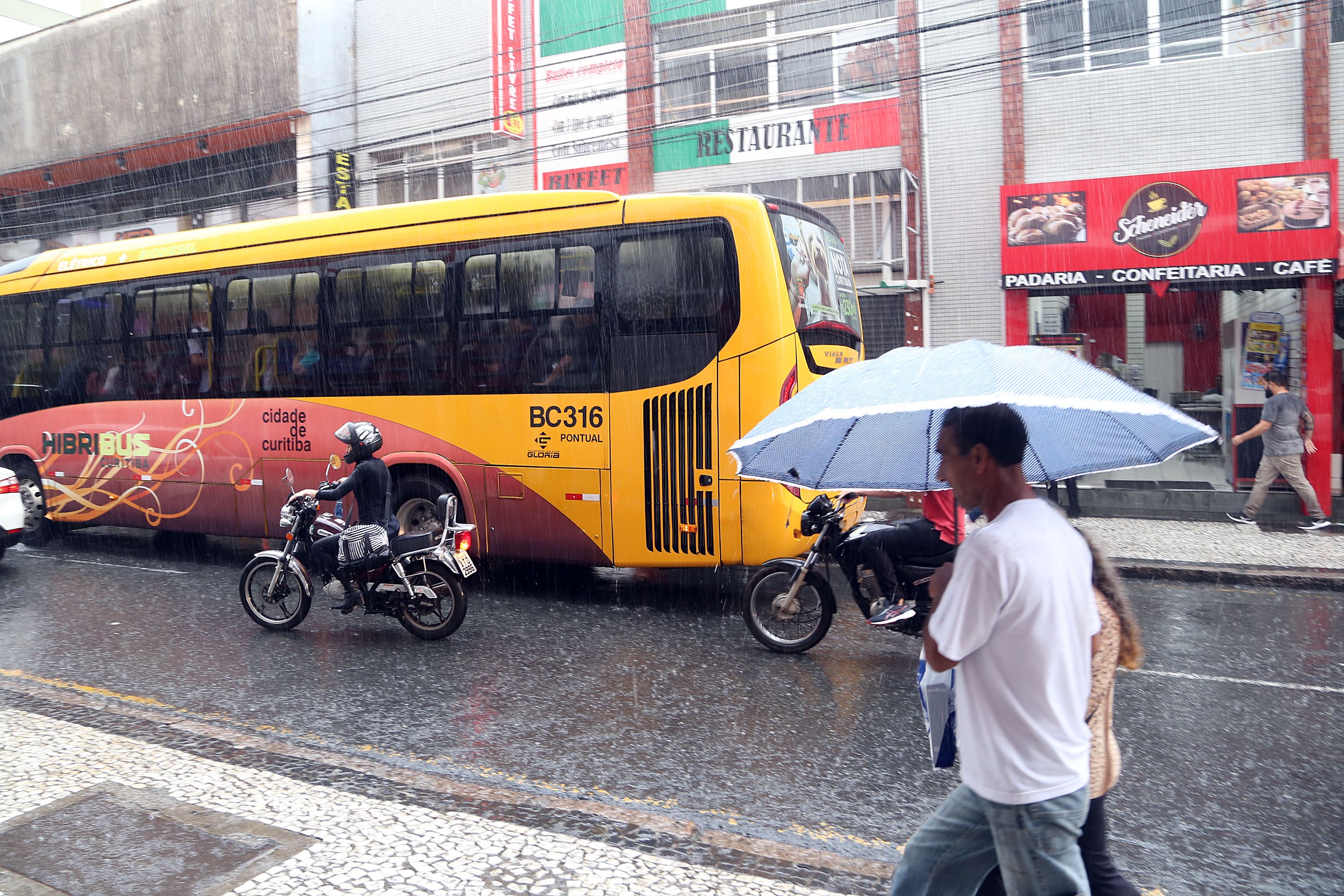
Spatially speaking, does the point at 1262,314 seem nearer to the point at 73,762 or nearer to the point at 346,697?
the point at 346,697

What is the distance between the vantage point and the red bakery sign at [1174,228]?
1265 centimetres

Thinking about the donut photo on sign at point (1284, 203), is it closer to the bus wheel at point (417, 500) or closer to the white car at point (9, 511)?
the bus wheel at point (417, 500)

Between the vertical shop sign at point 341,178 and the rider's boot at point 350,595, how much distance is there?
47.4 feet

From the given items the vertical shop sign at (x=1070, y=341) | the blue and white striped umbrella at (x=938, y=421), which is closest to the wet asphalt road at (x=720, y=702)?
the blue and white striped umbrella at (x=938, y=421)

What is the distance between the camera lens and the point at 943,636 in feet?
7.02

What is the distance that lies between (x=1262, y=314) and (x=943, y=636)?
14.3 metres

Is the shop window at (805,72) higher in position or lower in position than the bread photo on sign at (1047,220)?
higher

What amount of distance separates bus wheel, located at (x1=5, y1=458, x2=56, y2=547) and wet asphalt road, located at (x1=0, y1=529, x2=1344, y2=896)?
2.84 metres

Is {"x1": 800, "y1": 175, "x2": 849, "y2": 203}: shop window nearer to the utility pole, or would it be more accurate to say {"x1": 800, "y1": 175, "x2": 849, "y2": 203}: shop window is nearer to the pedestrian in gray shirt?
the utility pole

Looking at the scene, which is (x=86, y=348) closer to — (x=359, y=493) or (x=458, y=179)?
(x=359, y=493)

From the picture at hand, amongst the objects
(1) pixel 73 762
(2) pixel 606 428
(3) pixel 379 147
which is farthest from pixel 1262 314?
(3) pixel 379 147

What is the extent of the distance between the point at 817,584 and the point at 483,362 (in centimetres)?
384

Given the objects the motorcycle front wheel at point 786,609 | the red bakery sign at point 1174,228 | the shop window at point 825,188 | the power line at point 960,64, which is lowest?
the motorcycle front wheel at point 786,609

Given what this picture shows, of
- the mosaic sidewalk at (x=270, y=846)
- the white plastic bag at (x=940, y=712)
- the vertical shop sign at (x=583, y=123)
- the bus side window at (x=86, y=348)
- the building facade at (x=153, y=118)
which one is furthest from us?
the building facade at (x=153, y=118)
